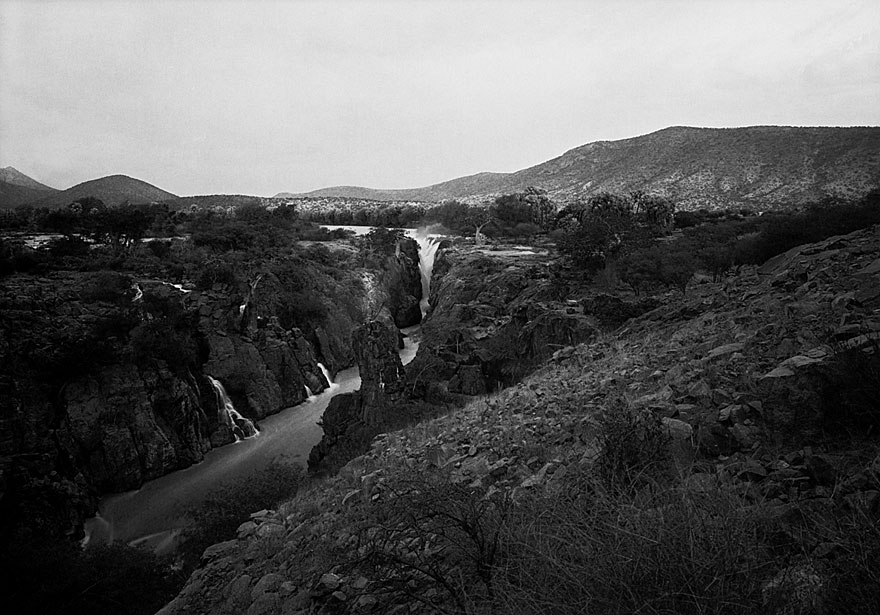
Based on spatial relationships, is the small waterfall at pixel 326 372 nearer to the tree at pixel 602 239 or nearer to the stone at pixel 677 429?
the tree at pixel 602 239

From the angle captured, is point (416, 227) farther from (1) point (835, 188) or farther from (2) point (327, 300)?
(1) point (835, 188)

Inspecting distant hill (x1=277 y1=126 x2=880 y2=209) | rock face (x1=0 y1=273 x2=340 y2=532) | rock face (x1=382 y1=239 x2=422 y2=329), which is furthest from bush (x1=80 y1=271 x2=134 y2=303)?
distant hill (x1=277 y1=126 x2=880 y2=209)

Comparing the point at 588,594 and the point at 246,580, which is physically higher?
the point at 588,594

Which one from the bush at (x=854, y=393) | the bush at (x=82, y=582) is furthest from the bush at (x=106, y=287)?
the bush at (x=854, y=393)

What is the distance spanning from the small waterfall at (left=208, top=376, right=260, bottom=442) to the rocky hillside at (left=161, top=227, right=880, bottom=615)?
12.2 m

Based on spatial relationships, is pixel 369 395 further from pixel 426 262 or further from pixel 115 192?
pixel 115 192

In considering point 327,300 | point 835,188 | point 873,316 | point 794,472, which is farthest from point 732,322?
point 835,188

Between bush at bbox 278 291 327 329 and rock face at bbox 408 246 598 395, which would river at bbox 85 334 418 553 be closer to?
bush at bbox 278 291 327 329

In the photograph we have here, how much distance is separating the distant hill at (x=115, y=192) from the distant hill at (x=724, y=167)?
5180 cm

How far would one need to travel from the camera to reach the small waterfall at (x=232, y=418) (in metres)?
18.6

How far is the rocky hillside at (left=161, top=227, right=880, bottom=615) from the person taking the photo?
170 centimetres

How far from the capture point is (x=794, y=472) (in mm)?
2771

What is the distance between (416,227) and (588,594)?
163 ft

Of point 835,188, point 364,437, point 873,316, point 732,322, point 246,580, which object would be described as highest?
point 835,188
